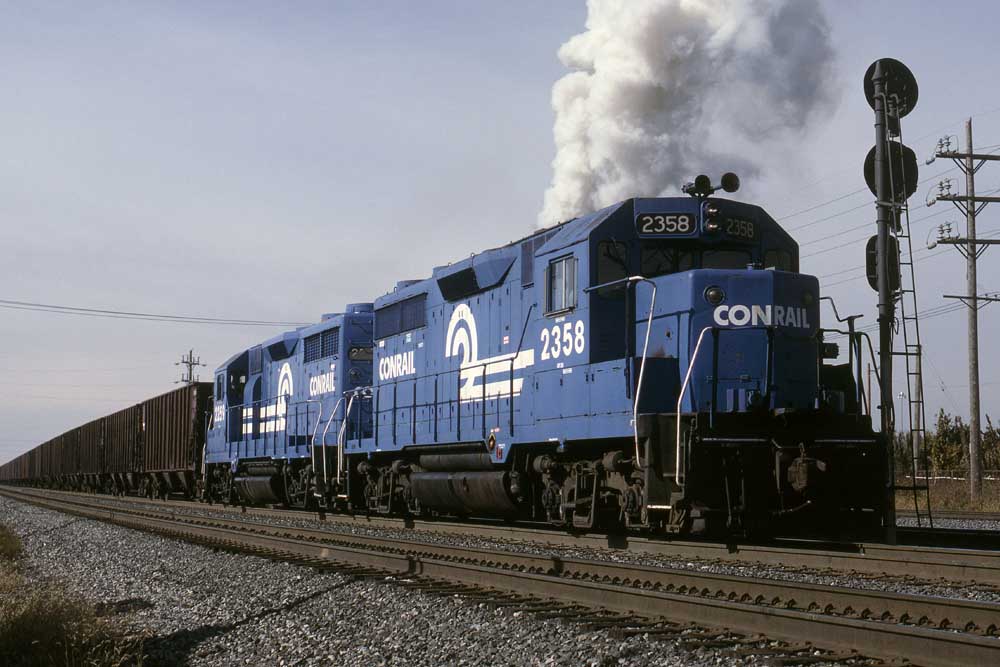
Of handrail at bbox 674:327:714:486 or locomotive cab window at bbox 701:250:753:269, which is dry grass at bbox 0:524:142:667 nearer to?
handrail at bbox 674:327:714:486

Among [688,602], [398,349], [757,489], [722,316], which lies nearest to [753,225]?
[722,316]

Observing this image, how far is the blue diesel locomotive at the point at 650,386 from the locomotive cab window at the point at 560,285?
3 cm

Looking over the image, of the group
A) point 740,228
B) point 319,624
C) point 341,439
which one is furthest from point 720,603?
point 341,439

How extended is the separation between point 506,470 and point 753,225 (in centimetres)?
441

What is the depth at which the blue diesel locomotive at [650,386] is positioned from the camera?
10398mm

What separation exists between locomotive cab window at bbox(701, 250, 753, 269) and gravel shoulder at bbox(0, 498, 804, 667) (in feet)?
16.4

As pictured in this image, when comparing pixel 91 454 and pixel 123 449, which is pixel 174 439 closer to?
pixel 123 449

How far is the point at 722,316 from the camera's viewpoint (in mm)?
10695

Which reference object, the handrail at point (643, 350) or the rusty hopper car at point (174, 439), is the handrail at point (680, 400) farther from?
the rusty hopper car at point (174, 439)

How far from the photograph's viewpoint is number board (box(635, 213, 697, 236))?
1150cm

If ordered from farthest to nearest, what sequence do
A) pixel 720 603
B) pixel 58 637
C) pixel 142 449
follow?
pixel 142 449
pixel 58 637
pixel 720 603

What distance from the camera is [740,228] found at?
37.8 feet

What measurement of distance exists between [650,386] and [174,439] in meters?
22.1

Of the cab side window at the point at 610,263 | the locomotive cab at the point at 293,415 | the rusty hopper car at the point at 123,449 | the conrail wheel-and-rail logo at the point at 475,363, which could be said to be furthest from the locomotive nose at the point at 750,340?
the rusty hopper car at the point at 123,449
